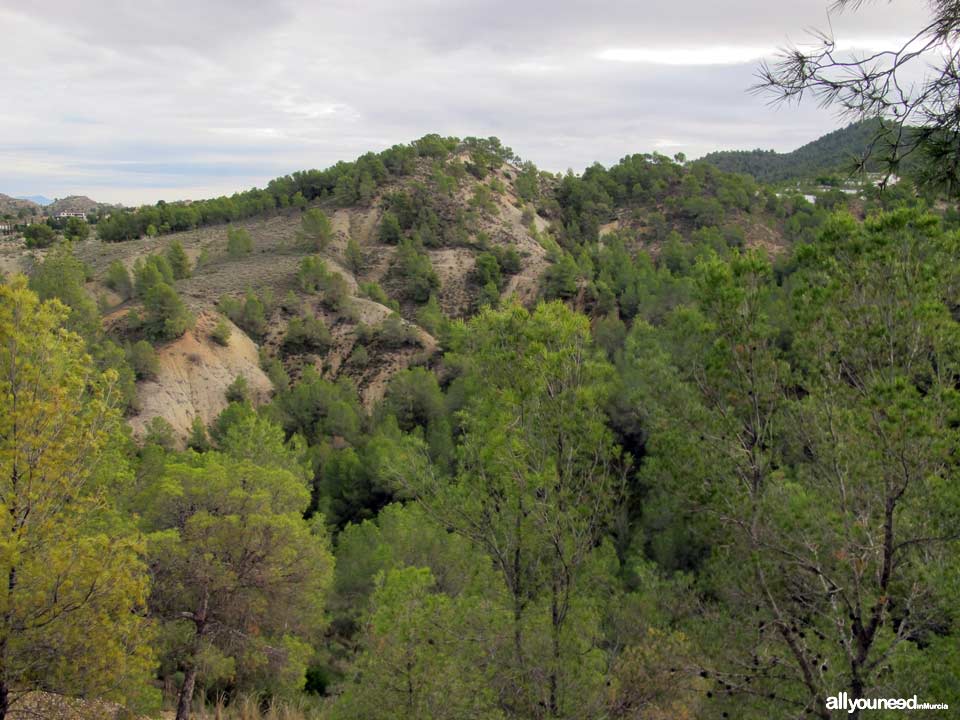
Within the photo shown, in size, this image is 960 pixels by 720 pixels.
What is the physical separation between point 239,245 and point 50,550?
43.8 meters

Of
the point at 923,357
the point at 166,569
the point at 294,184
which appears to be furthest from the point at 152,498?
the point at 294,184

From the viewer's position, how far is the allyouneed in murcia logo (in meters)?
5.71

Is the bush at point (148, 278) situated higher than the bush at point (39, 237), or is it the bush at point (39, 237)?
the bush at point (39, 237)

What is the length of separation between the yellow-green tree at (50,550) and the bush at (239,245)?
138 feet

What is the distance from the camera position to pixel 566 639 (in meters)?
6.97

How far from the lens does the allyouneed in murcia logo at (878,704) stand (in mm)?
5715

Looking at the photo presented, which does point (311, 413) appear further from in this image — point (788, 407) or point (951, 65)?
point (951, 65)

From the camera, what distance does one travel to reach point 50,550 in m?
6.46

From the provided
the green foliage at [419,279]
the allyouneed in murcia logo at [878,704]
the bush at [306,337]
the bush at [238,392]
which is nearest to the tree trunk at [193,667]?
the allyouneed in murcia logo at [878,704]

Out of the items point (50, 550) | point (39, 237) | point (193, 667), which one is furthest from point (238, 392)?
point (39, 237)

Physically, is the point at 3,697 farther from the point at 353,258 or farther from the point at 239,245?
the point at 239,245

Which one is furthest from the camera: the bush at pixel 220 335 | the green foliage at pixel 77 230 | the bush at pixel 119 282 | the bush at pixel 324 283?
the green foliage at pixel 77 230

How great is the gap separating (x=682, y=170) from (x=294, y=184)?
35.3 metres

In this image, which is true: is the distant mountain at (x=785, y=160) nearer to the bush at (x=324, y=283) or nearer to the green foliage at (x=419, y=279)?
the green foliage at (x=419, y=279)
